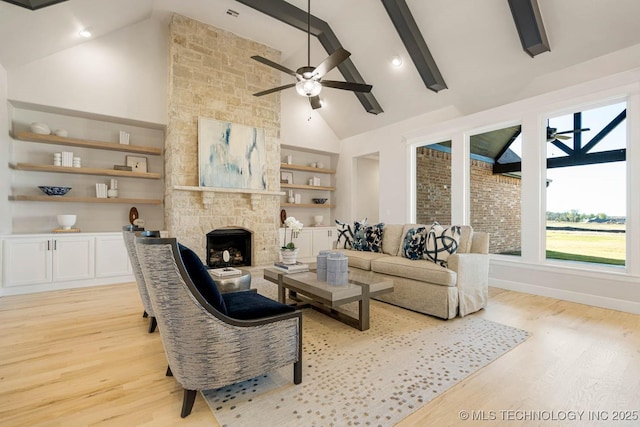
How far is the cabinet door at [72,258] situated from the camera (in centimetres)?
416

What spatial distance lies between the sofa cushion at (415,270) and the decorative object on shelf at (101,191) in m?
4.42

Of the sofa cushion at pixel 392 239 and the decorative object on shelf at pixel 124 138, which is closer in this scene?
the sofa cushion at pixel 392 239

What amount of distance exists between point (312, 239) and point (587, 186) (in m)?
4.83

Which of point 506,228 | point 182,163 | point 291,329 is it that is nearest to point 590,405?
point 291,329

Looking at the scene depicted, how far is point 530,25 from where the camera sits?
140 inches

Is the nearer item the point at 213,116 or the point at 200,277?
the point at 200,277

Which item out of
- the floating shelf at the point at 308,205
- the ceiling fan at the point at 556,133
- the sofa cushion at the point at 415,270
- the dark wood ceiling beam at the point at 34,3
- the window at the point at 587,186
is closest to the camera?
the sofa cushion at the point at 415,270

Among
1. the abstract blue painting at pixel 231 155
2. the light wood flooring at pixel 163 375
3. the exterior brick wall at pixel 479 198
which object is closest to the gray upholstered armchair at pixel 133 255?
the light wood flooring at pixel 163 375

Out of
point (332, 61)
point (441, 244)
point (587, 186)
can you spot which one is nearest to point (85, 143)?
point (332, 61)

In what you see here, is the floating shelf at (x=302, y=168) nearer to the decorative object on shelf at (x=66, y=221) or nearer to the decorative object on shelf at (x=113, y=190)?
the decorative object on shelf at (x=113, y=190)

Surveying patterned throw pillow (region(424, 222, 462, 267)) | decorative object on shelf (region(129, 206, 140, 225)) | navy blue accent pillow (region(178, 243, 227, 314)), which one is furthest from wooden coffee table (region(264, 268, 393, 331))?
decorative object on shelf (region(129, 206, 140, 225))

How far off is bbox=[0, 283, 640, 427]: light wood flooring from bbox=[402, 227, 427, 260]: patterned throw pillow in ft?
3.04

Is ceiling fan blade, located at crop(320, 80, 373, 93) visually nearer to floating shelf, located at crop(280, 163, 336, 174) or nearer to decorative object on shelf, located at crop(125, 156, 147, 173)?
floating shelf, located at crop(280, 163, 336, 174)

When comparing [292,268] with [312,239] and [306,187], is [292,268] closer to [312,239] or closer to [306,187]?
[312,239]
